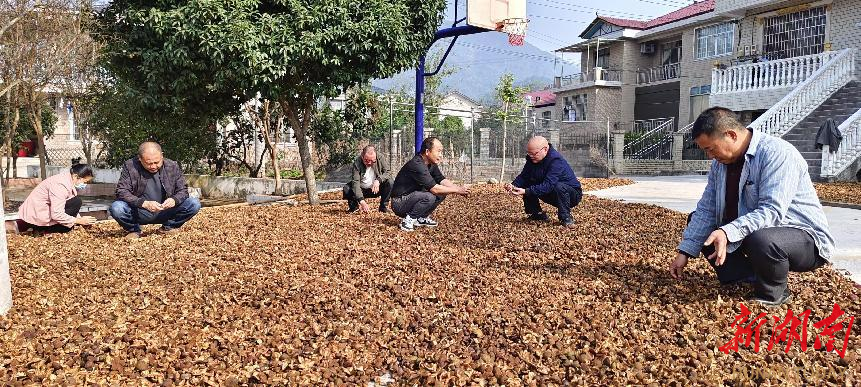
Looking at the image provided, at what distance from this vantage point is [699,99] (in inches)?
1058

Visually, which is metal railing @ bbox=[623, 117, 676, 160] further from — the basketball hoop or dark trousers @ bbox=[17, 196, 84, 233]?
dark trousers @ bbox=[17, 196, 84, 233]

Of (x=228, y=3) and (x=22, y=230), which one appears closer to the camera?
(x=22, y=230)

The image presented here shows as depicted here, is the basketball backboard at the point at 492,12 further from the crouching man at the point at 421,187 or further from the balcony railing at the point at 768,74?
the balcony railing at the point at 768,74

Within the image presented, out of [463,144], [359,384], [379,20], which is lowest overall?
[359,384]

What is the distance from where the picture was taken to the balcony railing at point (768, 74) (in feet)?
54.4

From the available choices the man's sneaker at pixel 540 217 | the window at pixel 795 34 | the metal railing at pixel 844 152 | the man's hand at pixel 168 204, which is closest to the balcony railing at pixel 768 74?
the window at pixel 795 34

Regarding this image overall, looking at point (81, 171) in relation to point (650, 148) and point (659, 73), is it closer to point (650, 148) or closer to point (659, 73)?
point (650, 148)

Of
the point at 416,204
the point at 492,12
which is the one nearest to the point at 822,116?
the point at 492,12

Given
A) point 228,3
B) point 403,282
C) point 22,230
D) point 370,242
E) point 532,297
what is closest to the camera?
point 532,297

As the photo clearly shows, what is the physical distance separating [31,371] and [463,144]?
1334 cm

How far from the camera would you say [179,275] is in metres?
4.41

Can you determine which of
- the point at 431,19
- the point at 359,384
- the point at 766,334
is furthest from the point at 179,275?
the point at 431,19

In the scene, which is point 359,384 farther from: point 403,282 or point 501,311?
point 403,282

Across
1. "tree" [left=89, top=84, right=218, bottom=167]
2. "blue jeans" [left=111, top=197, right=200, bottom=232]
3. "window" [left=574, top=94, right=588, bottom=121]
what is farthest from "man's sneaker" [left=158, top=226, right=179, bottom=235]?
"window" [left=574, top=94, right=588, bottom=121]
